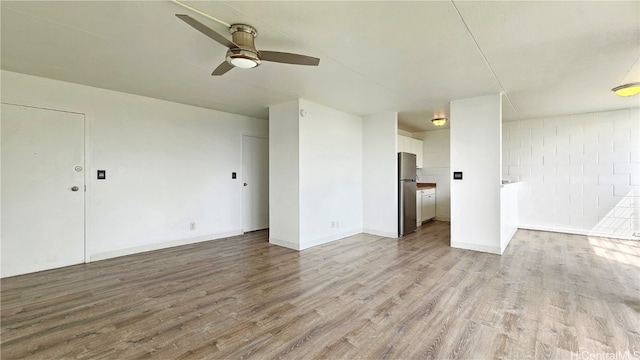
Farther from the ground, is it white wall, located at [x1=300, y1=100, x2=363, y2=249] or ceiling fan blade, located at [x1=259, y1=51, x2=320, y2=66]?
ceiling fan blade, located at [x1=259, y1=51, x2=320, y2=66]

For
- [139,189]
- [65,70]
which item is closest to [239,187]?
[139,189]

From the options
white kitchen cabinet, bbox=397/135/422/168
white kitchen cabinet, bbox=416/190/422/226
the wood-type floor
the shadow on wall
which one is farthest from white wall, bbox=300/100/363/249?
the shadow on wall

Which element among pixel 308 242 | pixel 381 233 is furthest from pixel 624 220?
pixel 308 242

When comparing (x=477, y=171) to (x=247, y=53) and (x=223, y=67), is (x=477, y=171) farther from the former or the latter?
(x=223, y=67)

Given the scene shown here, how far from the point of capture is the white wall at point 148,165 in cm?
365

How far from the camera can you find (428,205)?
669 cm

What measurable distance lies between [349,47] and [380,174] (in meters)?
3.11

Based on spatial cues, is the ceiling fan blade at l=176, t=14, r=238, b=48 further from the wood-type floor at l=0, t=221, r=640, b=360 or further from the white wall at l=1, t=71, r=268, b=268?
the white wall at l=1, t=71, r=268, b=268

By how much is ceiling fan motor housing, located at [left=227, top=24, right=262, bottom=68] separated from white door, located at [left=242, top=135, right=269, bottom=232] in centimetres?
341

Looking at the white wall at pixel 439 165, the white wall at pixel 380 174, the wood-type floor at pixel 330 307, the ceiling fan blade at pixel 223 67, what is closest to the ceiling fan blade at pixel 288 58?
→ the ceiling fan blade at pixel 223 67

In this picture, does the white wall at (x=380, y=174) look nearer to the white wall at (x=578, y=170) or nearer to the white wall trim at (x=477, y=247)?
the white wall trim at (x=477, y=247)

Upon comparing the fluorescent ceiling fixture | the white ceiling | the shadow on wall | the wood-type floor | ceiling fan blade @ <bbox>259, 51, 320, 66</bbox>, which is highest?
the white ceiling

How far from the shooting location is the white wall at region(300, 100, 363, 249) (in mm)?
4371

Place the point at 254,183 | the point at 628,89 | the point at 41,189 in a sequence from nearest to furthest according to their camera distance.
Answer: the point at 41,189, the point at 628,89, the point at 254,183
